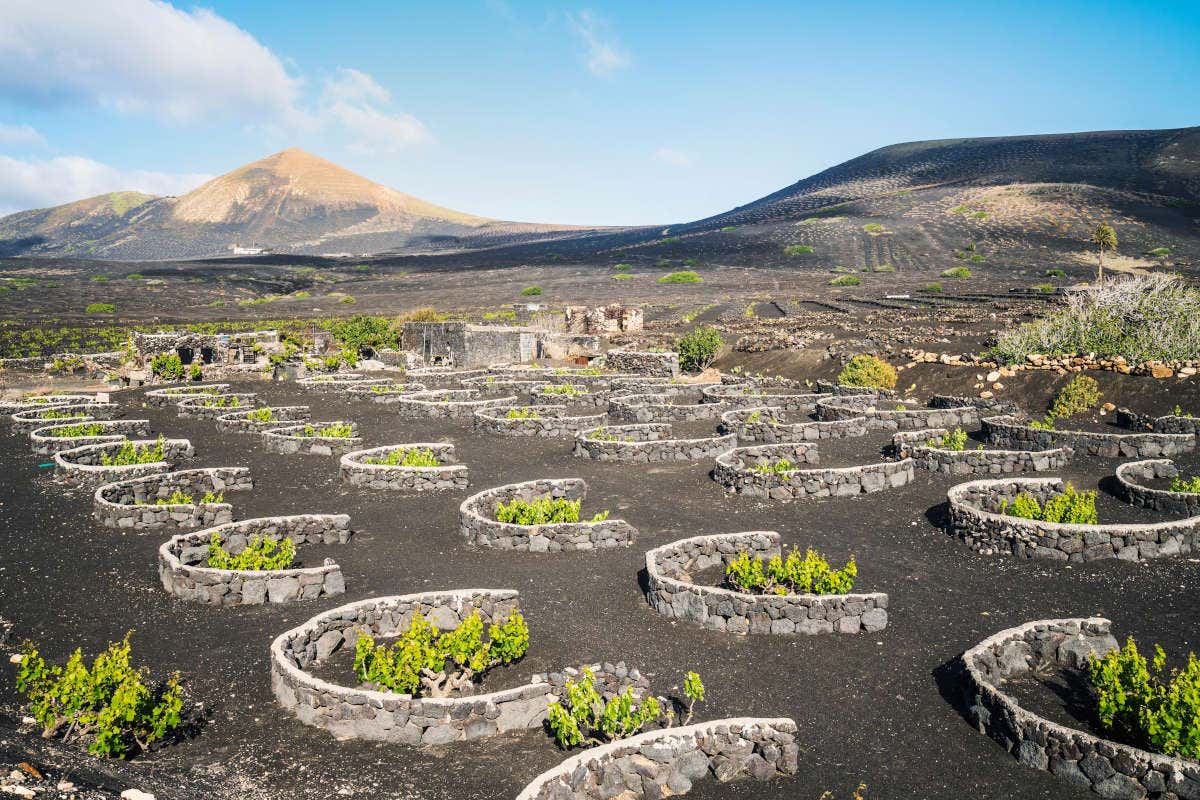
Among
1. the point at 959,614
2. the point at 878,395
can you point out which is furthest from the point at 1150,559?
the point at 878,395

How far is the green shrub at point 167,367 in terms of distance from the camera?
138 ft

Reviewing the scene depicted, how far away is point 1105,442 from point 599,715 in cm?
1904

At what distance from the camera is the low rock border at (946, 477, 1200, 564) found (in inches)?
565

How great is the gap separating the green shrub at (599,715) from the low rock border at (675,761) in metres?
0.36

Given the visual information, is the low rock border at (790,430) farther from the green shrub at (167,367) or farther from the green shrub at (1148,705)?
the green shrub at (167,367)

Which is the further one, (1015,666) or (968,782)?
(1015,666)

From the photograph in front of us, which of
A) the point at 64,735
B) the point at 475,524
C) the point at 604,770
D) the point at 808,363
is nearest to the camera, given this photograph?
the point at 604,770

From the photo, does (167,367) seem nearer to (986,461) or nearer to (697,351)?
(697,351)

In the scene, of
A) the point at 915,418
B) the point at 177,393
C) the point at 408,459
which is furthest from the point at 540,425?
the point at 177,393

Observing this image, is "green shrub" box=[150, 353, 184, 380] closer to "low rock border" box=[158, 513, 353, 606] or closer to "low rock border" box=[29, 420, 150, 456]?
"low rock border" box=[29, 420, 150, 456]

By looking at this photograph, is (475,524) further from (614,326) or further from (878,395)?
(614,326)

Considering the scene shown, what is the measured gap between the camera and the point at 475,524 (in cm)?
1634

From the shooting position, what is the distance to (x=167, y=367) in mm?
42094

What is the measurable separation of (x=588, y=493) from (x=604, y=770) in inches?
464
